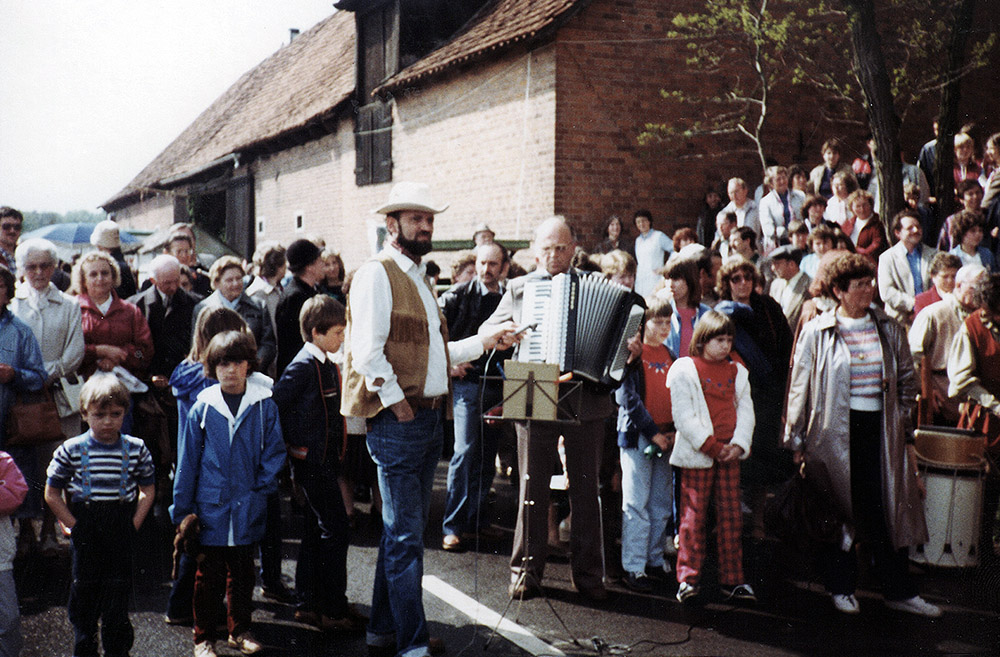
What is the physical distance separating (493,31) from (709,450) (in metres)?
9.89

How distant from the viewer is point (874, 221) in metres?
9.48

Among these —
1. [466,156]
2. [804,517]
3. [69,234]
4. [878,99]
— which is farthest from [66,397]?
[69,234]

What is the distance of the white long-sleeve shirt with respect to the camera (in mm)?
4199

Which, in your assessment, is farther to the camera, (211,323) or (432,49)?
(432,49)

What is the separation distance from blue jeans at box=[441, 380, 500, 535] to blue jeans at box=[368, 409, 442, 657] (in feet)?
6.61

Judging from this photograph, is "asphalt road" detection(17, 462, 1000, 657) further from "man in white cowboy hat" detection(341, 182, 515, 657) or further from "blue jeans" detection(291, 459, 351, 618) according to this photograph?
"man in white cowboy hat" detection(341, 182, 515, 657)

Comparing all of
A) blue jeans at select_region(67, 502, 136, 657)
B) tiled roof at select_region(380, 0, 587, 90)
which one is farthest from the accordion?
tiled roof at select_region(380, 0, 587, 90)

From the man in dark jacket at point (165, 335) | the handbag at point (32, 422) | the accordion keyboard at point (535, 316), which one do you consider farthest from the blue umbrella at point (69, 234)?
the accordion keyboard at point (535, 316)

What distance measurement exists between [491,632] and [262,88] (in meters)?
26.3

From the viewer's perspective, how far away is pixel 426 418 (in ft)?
14.5

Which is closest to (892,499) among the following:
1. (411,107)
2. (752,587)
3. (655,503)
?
(752,587)

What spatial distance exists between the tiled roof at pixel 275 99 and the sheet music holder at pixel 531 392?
14.8 m

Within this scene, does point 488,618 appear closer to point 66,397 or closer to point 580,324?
point 580,324

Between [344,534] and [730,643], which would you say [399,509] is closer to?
[344,534]
